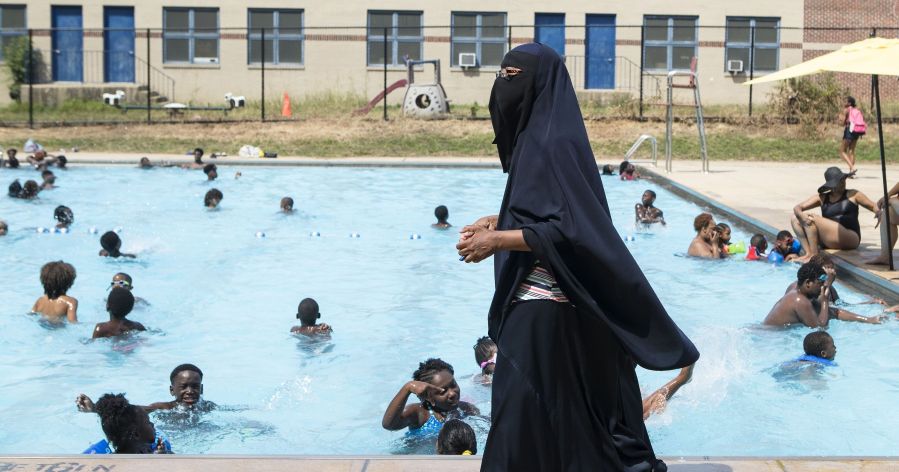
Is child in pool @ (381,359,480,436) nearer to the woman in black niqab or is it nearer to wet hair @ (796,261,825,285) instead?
the woman in black niqab

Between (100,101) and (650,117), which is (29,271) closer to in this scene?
(650,117)

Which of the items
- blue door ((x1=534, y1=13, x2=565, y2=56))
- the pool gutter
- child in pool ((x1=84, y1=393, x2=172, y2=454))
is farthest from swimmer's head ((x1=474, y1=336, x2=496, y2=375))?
blue door ((x1=534, y1=13, x2=565, y2=56))

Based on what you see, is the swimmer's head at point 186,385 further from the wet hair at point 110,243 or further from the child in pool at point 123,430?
the wet hair at point 110,243

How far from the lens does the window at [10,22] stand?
3694 centimetres

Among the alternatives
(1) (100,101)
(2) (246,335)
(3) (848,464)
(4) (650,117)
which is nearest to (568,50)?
(4) (650,117)

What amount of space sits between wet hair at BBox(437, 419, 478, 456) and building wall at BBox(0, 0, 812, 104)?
31.6m

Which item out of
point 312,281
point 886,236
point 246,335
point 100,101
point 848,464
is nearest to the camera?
point 848,464

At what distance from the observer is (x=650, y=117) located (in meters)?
30.6

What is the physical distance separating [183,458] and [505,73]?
239 centimetres

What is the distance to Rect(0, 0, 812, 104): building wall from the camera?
37375 millimetres

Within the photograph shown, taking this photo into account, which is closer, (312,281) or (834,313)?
(834,313)

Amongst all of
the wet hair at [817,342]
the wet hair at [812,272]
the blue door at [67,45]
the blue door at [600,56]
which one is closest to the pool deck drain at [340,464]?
the wet hair at [817,342]

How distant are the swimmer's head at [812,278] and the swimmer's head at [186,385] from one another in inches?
206

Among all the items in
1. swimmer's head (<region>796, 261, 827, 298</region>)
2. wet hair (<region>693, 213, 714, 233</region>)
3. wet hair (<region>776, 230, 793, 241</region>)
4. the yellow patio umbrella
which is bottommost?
swimmer's head (<region>796, 261, 827, 298</region>)
